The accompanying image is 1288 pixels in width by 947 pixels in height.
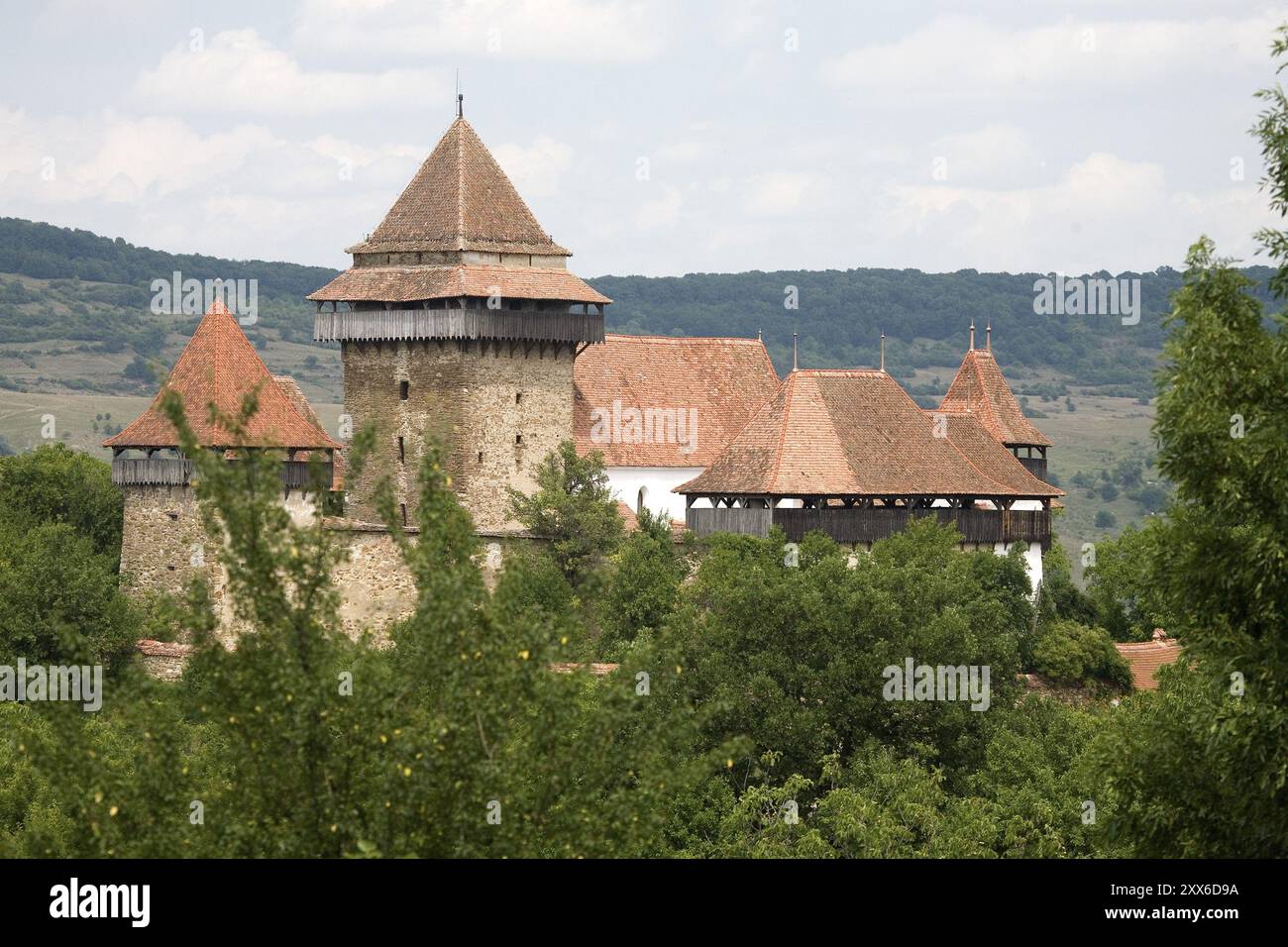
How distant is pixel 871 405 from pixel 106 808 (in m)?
32.1

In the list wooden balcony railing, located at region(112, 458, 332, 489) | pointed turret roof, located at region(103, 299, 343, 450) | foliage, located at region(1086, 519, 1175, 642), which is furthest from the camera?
foliage, located at region(1086, 519, 1175, 642)

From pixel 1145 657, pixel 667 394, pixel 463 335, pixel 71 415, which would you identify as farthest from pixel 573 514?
pixel 71 415

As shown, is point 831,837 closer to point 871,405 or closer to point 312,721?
point 312,721

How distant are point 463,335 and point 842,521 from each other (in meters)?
8.07

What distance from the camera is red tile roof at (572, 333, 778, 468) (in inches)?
1891

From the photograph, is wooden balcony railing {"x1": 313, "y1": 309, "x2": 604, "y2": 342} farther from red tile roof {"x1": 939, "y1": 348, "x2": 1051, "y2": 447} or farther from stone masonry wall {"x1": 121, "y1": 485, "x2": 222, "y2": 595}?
red tile roof {"x1": 939, "y1": 348, "x2": 1051, "y2": 447}

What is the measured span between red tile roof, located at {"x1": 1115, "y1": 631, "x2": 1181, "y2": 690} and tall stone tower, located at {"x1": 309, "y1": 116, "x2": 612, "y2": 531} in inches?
456

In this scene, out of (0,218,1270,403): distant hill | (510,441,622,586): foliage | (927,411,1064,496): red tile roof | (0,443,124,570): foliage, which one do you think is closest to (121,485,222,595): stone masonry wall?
(0,443,124,570): foliage

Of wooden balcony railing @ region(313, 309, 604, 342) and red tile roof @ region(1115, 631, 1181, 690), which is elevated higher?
wooden balcony railing @ region(313, 309, 604, 342)

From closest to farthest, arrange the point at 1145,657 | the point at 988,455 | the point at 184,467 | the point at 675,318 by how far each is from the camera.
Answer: the point at 1145,657, the point at 184,467, the point at 988,455, the point at 675,318

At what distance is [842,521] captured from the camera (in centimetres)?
4303

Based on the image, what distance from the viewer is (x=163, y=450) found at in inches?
1709

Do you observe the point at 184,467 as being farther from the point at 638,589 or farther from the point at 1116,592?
the point at 1116,592

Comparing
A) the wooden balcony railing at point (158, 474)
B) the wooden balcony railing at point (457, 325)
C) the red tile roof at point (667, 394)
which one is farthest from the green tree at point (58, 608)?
the red tile roof at point (667, 394)
